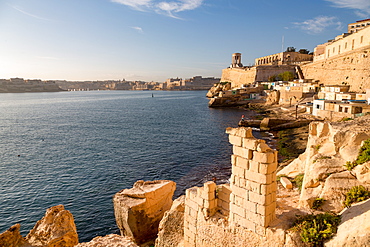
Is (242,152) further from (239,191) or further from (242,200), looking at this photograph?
(242,200)

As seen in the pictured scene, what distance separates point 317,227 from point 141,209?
6659 millimetres

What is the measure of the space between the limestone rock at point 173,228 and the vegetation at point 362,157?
5145 mm

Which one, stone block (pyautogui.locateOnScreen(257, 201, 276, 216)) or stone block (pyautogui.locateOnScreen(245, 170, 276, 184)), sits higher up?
stone block (pyautogui.locateOnScreen(245, 170, 276, 184))

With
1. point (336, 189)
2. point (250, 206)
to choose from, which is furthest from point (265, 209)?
point (336, 189)

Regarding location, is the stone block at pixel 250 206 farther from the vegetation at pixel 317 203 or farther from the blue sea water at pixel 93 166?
the blue sea water at pixel 93 166

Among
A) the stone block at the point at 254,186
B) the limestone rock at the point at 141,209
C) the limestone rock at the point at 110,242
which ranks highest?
the stone block at the point at 254,186

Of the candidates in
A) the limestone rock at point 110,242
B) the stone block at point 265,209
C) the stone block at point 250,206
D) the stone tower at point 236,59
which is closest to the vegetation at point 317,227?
the stone block at point 265,209

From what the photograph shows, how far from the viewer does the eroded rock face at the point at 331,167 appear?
6195mm

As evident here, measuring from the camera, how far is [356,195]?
5.77 meters

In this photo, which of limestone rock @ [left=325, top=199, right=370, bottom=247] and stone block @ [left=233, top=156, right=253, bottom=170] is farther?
stone block @ [left=233, top=156, right=253, bottom=170]

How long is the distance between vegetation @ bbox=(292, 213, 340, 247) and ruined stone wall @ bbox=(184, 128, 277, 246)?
63cm

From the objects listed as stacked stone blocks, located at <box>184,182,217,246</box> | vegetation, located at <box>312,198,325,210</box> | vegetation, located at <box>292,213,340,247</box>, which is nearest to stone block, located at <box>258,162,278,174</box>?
vegetation, located at <box>292,213,340,247</box>

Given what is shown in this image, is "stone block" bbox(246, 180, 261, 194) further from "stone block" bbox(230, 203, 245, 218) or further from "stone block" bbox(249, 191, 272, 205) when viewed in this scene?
"stone block" bbox(230, 203, 245, 218)

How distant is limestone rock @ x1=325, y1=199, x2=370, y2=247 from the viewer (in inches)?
165
